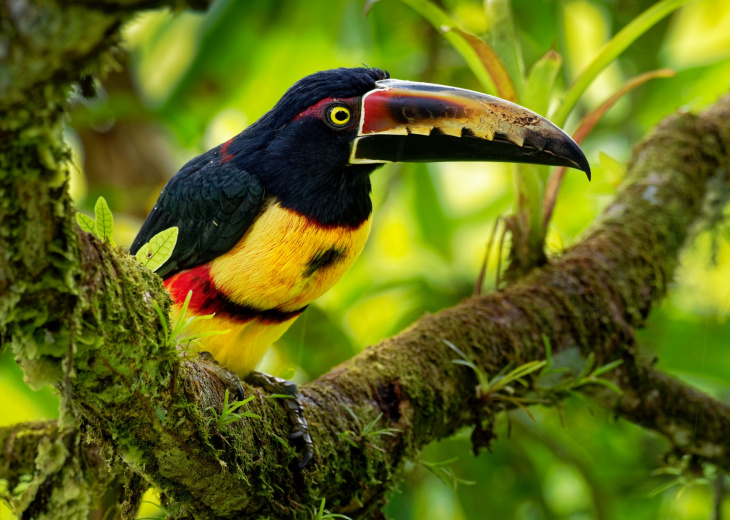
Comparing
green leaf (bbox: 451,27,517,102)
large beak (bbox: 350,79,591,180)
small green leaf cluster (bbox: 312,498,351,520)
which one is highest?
green leaf (bbox: 451,27,517,102)

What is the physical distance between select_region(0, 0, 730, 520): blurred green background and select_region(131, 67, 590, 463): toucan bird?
1.01 metres

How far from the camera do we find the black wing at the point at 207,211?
2266 mm

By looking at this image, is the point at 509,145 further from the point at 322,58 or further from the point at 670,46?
the point at 670,46

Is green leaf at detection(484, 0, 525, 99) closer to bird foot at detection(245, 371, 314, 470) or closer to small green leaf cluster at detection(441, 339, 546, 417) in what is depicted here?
small green leaf cluster at detection(441, 339, 546, 417)

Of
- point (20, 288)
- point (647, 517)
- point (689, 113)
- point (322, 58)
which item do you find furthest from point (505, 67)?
point (647, 517)

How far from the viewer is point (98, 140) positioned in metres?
4.73

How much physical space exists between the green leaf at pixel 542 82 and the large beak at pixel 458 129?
2.30 feet

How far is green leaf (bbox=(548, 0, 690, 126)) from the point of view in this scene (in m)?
2.79

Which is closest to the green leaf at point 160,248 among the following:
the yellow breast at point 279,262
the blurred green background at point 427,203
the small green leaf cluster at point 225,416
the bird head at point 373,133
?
the small green leaf cluster at point 225,416

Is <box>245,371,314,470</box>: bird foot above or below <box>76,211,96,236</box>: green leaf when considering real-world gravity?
below

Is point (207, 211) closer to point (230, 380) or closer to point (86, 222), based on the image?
point (230, 380)

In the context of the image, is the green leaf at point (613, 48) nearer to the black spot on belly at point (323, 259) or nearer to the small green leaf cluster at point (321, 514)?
the black spot on belly at point (323, 259)

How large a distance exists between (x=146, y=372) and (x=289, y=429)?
0.66m

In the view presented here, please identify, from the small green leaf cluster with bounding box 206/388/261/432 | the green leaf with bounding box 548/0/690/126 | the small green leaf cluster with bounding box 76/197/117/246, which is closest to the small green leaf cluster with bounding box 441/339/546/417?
the small green leaf cluster with bounding box 206/388/261/432
